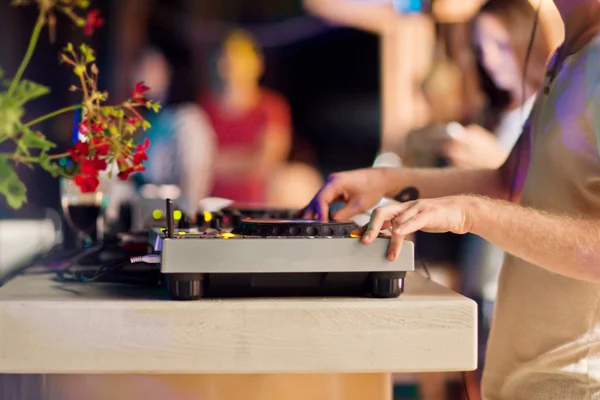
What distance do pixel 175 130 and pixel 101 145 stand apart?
3298 mm

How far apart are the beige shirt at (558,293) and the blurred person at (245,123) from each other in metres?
3.33

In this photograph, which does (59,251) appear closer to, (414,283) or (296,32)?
(414,283)

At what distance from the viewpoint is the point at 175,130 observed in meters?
4.11

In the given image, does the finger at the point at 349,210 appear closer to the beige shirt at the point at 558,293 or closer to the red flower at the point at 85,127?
the beige shirt at the point at 558,293

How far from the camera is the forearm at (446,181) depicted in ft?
3.79

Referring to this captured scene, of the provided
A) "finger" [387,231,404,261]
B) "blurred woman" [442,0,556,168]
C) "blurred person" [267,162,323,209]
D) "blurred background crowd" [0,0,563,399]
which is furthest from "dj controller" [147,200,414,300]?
"blurred person" [267,162,323,209]

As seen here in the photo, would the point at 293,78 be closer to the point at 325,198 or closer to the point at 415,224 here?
the point at 325,198

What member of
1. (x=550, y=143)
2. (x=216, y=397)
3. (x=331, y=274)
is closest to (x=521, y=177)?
(x=550, y=143)

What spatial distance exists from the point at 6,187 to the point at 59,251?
1.89ft

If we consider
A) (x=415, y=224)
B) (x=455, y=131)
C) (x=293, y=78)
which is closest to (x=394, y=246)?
(x=415, y=224)

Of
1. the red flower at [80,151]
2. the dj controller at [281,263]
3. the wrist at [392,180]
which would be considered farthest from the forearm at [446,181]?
the red flower at [80,151]

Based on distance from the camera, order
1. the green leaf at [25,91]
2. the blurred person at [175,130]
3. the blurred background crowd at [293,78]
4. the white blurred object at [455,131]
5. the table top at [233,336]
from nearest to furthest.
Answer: the table top at [233,336] < the green leaf at [25,91] < the white blurred object at [455,131] < the blurred person at [175,130] < the blurred background crowd at [293,78]

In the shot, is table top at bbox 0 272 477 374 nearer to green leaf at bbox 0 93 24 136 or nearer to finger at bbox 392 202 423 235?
finger at bbox 392 202 423 235

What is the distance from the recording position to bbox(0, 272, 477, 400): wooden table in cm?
73
